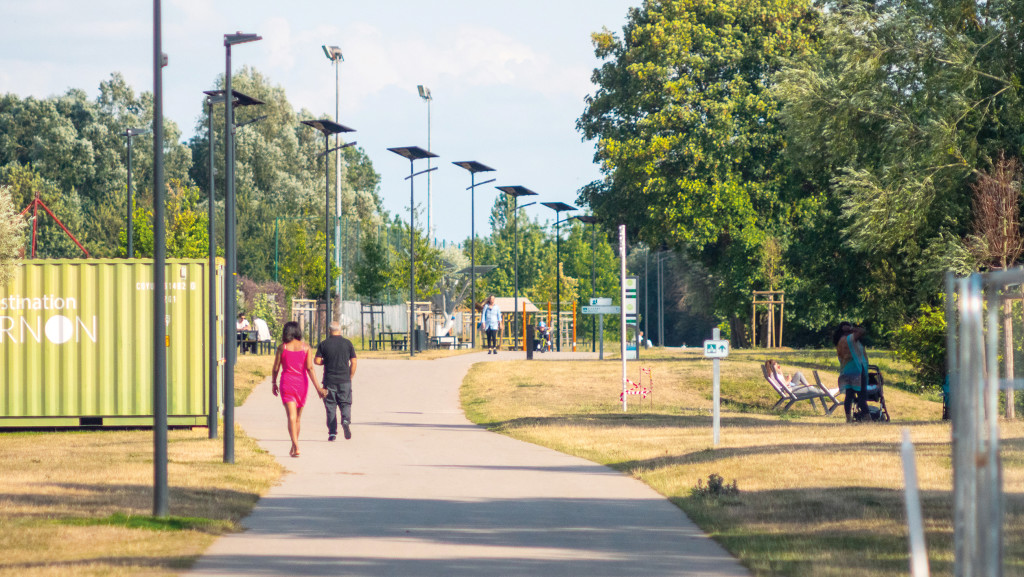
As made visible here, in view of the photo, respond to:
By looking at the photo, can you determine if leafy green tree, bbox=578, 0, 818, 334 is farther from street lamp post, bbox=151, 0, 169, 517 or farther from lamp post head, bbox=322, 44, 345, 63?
street lamp post, bbox=151, 0, 169, 517

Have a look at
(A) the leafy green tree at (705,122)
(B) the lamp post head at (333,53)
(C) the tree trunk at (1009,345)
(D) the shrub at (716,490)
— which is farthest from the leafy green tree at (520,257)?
(C) the tree trunk at (1009,345)

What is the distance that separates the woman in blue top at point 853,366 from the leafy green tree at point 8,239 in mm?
13664

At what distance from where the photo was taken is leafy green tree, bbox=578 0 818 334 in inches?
1735

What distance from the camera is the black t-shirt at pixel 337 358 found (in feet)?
60.8

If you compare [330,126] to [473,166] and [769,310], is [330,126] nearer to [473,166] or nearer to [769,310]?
[473,166]

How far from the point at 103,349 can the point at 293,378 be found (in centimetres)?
603

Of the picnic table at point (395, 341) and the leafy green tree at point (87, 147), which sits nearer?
the picnic table at point (395, 341)

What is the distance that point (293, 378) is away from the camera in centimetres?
1669

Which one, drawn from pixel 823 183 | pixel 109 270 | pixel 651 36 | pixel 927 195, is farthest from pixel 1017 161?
pixel 651 36

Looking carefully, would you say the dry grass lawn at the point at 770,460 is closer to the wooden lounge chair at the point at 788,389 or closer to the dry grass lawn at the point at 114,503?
the wooden lounge chair at the point at 788,389

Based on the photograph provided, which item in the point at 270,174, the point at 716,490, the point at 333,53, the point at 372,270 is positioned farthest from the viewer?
the point at 270,174

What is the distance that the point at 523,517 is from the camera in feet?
35.0

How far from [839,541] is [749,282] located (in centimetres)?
4096

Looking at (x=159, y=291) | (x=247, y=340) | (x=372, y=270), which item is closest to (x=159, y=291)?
(x=159, y=291)
